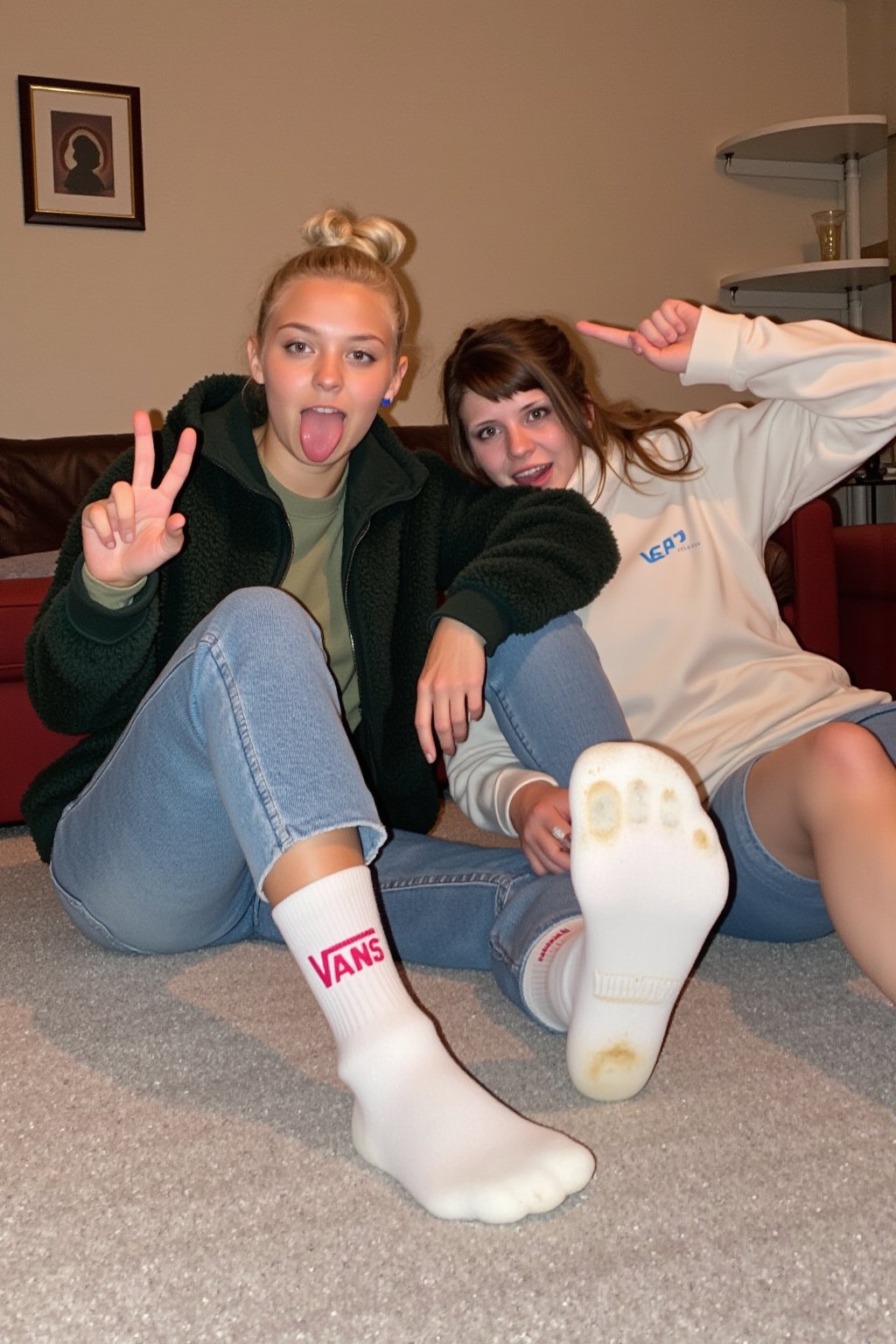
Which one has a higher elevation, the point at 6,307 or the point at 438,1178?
the point at 6,307

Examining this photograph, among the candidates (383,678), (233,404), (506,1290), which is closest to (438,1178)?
(506,1290)

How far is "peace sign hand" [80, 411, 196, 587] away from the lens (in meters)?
1.04

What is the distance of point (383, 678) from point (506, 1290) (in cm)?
70

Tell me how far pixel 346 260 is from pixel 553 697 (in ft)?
1.72

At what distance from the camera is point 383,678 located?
131 cm

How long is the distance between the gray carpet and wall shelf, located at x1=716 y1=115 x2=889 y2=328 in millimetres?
3133

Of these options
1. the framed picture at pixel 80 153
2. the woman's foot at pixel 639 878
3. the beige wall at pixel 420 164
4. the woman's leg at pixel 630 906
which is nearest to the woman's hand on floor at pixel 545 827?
the woman's leg at pixel 630 906

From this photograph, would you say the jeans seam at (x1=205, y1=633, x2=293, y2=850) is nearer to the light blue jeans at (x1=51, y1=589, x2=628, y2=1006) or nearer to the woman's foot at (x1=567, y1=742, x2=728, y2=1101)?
the light blue jeans at (x1=51, y1=589, x2=628, y2=1006)

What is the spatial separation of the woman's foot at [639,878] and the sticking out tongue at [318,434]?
56cm

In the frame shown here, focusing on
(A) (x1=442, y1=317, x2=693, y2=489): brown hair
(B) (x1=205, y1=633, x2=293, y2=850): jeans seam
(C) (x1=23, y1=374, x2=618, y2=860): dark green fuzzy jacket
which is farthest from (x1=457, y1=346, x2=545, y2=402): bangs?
(B) (x1=205, y1=633, x2=293, y2=850): jeans seam

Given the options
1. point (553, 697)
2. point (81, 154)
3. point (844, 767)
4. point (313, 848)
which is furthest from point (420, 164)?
point (313, 848)

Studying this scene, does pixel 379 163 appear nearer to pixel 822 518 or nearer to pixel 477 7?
pixel 477 7

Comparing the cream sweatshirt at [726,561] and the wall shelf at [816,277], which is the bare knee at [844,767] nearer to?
the cream sweatshirt at [726,561]

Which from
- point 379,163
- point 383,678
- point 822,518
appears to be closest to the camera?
point 383,678
